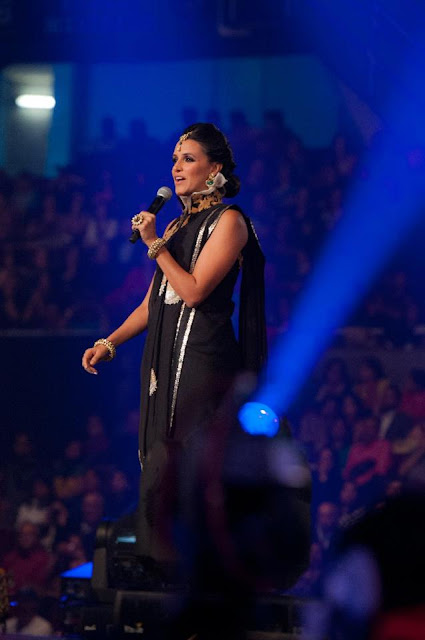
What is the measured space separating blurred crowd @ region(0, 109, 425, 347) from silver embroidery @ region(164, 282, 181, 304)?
3440 mm

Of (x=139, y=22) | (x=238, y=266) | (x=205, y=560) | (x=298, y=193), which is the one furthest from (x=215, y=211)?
(x=139, y=22)

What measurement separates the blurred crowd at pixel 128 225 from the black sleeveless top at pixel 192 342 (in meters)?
3.42

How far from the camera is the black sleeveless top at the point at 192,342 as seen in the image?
2.89 m

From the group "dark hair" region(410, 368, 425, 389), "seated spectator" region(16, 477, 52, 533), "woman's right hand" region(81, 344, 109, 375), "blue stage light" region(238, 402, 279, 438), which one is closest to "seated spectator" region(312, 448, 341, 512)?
"dark hair" region(410, 368, 425, 389)

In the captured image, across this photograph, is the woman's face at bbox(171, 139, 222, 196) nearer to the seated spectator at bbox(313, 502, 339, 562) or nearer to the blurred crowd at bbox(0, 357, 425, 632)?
the blurred crowd at bbox(0, 357, 425, 632)

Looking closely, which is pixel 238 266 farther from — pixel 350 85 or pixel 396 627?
pixel 350 85

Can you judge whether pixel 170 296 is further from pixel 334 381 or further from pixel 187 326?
pixel 334 381

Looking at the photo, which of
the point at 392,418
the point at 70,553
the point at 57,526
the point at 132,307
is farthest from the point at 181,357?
the point at 132,307

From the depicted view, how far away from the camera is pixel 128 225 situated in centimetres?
720

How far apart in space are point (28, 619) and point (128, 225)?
10.3ft

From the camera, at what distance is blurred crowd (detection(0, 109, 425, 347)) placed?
21.4 feet

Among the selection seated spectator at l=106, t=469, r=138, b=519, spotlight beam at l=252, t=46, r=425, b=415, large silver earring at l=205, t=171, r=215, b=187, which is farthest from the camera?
seated spectator at l=106, t=469, r=138, b=519

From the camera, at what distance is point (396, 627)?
38.9 inches

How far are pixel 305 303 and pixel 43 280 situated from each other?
79.7 inches
